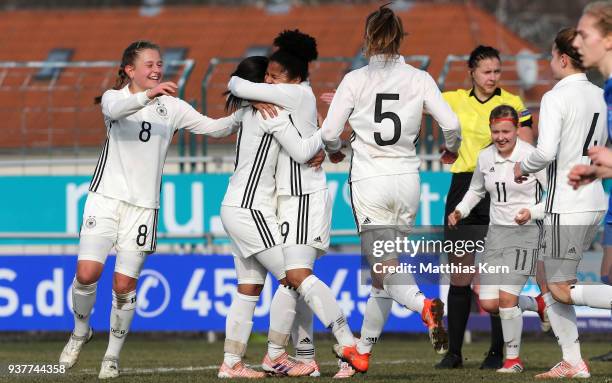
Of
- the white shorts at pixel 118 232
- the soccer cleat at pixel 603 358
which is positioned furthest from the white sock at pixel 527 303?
the white shorts at pixel 118 232

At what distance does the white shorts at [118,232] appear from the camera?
9.20m

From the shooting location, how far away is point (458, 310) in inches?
414

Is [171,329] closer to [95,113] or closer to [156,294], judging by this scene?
[156,294]

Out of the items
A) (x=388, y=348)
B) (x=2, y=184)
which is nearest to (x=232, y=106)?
(x=388, y=348)

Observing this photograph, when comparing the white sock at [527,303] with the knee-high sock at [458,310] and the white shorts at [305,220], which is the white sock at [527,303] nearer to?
the knee-high sock at [458,310]

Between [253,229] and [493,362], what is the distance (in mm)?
2444

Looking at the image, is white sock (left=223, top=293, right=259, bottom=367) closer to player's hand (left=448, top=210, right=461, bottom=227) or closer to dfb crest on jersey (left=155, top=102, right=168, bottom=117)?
dfb crest on jersey (left=155, top=102, right=168, bottom=117)

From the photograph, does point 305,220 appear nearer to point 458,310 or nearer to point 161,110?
point 161,110

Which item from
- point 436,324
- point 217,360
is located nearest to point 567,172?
point 436,324

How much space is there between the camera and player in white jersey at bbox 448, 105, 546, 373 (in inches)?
386

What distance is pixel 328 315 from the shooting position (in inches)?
344

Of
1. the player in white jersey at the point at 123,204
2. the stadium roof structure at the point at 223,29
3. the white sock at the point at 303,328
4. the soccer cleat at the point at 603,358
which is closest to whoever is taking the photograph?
the player in white jersey at the point at 123,204

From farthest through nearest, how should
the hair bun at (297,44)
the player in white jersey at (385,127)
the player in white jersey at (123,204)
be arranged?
the player in white jersey at (123,204) < the hair bun at (297,44) < the player in white jersey at (385,127)

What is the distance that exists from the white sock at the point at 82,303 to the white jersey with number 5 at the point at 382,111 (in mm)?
1927
